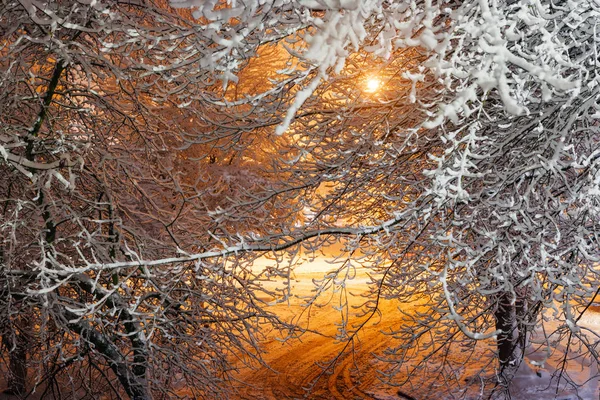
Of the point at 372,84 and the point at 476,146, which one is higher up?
the point at 372,84

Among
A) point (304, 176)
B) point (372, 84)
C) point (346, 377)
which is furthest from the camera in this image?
point (346, 377)

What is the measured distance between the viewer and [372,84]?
9023 millimetres

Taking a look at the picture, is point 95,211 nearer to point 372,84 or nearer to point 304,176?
point 304,176

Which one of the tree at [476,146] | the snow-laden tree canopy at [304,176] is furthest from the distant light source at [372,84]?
the tree at [476,146]

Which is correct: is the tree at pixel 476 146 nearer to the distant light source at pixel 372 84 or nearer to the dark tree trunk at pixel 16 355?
the distant light source at pixel 372 84

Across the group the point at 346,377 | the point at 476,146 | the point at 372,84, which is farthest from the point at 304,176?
the point at 346,377

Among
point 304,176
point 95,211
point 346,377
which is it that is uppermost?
point 304,176

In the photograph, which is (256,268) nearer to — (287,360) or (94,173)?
(287,360)

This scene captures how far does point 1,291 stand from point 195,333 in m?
2.37

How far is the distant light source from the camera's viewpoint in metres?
8.76

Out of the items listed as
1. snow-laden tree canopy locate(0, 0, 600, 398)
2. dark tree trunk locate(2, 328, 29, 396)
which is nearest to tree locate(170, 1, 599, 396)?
snow-laden tree canopy locate(0, 0, 600, 398)

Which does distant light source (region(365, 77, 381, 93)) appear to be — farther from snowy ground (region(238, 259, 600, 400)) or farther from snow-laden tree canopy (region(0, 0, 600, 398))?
snowy ground (region(238, 259, 600, 400))

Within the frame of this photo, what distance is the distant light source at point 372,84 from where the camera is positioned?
8.76 meters

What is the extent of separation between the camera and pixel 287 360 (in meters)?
14.0
